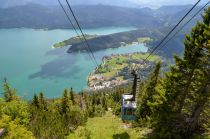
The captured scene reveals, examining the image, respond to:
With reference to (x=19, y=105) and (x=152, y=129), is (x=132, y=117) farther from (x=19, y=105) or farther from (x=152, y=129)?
(x=19, y=105)

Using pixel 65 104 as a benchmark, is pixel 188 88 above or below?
above

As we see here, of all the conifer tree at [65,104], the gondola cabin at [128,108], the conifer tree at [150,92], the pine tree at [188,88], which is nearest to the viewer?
the pine tree at [188,88]

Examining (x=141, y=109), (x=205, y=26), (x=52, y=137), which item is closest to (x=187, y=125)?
(x=205, y=26)

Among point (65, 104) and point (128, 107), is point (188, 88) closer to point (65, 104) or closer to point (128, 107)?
point (128, 107)

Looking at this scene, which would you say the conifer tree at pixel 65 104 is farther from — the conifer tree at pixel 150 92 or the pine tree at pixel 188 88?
the pine tree at pixel 188 88

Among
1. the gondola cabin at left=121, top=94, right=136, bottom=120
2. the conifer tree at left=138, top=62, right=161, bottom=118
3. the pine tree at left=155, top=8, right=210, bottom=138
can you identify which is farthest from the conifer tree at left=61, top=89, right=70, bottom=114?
the pine tree at left=155, top=8, right=210, bottom=138

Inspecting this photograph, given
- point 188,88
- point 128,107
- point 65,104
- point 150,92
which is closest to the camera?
point 188,88

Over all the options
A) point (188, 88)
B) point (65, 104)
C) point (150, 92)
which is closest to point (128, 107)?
point (188, 88)

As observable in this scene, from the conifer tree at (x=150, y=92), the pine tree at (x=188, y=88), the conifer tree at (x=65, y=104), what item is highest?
the pine tree at (x=188, y=88)

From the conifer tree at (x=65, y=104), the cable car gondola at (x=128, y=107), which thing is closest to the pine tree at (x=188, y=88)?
the cable car gondola at (x=128, y=107)
